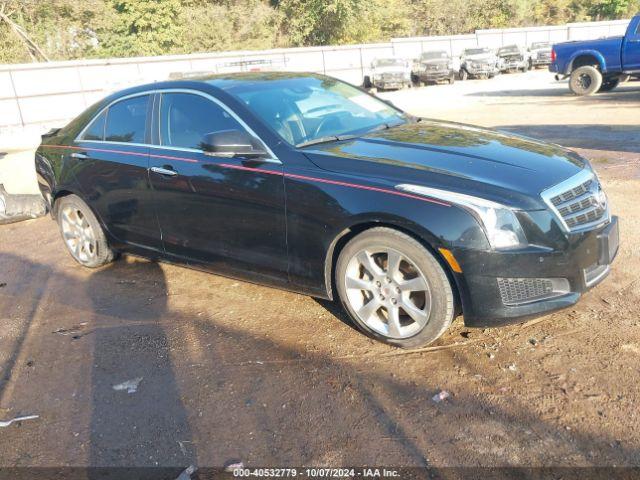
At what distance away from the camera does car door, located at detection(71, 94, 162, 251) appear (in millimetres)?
4668

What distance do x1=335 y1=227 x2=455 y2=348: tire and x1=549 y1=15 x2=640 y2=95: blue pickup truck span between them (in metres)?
15.6

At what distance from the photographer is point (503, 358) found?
338cm

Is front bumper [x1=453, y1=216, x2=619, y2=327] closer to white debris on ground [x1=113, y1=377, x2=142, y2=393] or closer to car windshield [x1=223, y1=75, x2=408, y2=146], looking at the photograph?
car windshield [x1=223, y1=75, x2=408, y2=146]

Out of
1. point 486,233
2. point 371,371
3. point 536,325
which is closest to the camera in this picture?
point 486,233

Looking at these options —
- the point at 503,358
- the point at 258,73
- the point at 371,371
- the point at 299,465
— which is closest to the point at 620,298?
the point at 503,358

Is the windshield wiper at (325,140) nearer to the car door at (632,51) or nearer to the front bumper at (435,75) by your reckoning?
the car door at (632,51)

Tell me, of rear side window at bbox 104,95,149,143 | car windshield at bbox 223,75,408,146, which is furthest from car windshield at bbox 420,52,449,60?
rear side window at bbox 104,95,149,143

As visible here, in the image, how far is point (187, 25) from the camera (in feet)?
120

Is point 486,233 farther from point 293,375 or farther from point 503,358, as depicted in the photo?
point 293,375

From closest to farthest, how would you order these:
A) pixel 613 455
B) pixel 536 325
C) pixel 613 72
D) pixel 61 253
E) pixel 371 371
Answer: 1. pixel 613 455
2. pixel 371 371
3. pixel 536 325
4. pixel 61 253
5. pixel 613 72

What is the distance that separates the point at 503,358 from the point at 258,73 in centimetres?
309

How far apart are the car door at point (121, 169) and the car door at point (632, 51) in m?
15.4

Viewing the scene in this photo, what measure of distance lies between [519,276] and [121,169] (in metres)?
3.30

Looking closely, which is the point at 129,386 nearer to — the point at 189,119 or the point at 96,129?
the point at 189,119
